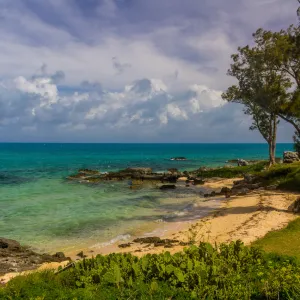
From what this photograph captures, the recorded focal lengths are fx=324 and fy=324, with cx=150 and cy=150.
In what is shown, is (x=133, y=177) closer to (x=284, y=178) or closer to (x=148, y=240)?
(x=284, y=178)

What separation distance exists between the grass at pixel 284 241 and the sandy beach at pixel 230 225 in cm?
74

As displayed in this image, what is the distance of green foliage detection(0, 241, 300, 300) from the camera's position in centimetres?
1030

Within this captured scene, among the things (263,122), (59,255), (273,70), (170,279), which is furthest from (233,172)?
(170,279)

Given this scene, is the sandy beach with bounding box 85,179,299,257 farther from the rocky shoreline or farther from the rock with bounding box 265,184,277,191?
the rock with bounding box 265,184,277,191

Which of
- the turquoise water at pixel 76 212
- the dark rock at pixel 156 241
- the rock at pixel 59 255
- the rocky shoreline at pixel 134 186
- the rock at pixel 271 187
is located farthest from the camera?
the rock at pixel 271 187

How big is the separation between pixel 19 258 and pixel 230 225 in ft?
46.8

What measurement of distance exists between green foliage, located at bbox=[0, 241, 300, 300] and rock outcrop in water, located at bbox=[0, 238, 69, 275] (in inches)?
233

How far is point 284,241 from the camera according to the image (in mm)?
17766

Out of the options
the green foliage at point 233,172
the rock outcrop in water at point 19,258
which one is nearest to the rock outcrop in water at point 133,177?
the green foliage at point 233,172

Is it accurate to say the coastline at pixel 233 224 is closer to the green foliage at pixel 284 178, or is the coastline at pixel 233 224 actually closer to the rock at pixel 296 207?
the rock at pixel 296 207

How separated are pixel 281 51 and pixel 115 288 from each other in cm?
2356

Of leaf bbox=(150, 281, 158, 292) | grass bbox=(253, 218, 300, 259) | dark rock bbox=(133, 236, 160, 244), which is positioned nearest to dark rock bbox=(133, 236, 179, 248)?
dark rock bbox=(133, 236, 160, 244)

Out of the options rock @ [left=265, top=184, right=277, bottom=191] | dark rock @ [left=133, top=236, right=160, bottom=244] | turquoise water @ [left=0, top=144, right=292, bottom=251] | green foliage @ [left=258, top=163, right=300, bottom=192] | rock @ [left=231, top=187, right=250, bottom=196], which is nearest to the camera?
dark rock @ [left=133, top=236, right=160, bottom=244]

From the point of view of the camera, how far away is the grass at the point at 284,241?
53.2 ft
